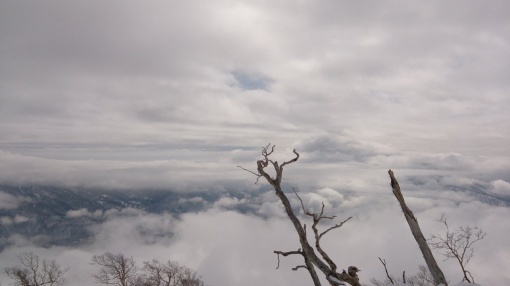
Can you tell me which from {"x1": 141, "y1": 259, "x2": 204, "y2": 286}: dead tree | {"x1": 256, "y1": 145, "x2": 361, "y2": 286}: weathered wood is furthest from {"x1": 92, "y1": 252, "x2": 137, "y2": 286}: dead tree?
{"x1": 256, "y1": 145, "x2": 361, "y2": 286}: weathered wood

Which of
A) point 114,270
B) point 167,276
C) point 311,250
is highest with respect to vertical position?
point 311,250

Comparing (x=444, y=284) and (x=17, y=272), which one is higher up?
(x=444, y=284)

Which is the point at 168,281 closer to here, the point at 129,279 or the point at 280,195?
the point at 129,279

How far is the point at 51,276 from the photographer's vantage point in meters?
41.7

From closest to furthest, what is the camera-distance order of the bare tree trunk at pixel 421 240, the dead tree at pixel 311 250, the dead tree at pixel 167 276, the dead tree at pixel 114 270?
the dead tree at pixel 311 250, the bare tree trunk at pixel 421 240, the dead tree at pixel 114 270, the dead tree at pixel 167 276

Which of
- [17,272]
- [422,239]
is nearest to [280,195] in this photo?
[422,239]

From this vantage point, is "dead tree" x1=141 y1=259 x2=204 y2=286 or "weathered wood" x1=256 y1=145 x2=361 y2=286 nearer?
"weathered wood" x1=256 y1=145 x2=361 y2=286

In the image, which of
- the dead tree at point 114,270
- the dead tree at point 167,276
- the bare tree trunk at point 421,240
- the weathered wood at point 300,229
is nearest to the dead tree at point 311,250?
the weathered wood at point 300,229

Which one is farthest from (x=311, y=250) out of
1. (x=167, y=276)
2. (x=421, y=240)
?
(x=167, y=276)

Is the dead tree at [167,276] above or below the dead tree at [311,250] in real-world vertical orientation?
below

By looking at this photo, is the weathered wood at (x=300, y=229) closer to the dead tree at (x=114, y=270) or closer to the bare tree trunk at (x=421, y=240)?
the bare tree trunk at (x=421, y=240)

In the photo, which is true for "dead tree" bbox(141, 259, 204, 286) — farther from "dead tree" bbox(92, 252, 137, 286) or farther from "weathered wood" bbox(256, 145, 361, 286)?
"weathered wood" bbox(256, 145, 361, 286)

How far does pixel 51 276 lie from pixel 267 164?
44509 mm

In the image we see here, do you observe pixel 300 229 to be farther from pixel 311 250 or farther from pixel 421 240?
pixel 421 240
